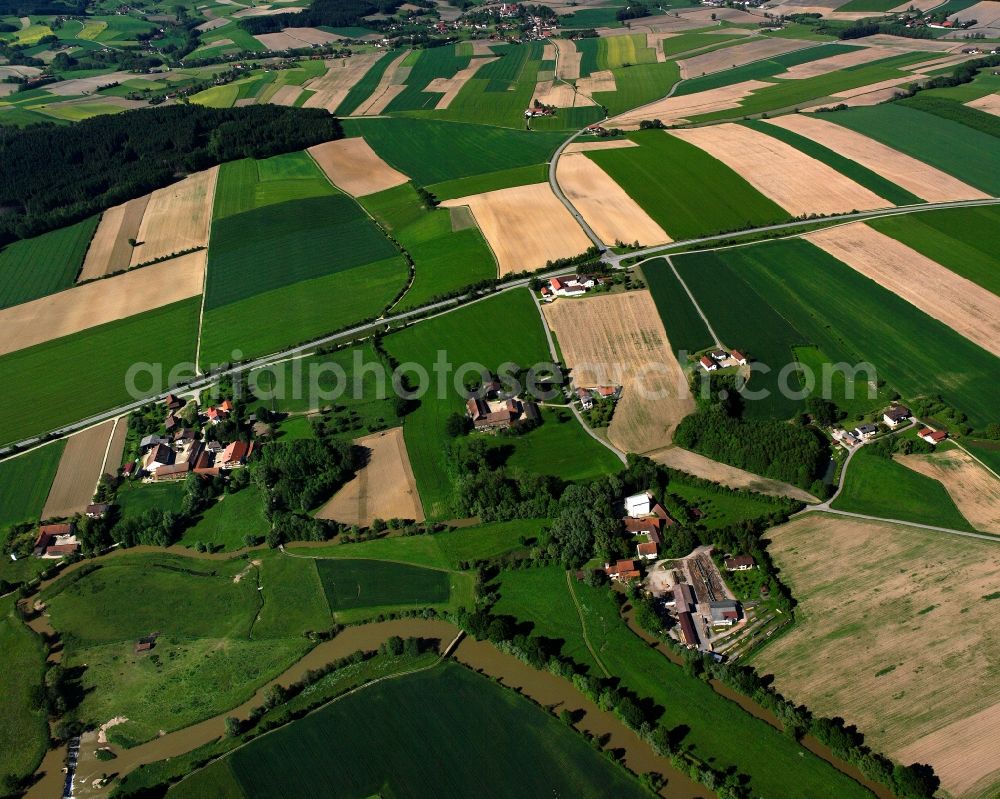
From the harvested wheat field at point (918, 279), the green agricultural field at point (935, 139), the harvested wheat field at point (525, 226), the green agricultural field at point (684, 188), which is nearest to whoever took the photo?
the harvested wheat field at point (918, 279)

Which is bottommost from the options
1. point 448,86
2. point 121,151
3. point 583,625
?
point 583,625

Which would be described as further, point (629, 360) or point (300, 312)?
point (300, 312)

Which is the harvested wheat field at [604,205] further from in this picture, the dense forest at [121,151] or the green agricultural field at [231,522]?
the green agricultural field at [231,522]

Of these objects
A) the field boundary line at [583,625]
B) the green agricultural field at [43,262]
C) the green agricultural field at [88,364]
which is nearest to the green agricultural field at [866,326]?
the field boundary line at [583,625]

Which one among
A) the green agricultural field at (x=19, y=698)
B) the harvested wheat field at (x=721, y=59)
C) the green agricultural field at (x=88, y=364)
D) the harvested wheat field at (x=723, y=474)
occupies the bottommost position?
the green agricultural field at (x=19, y=698)

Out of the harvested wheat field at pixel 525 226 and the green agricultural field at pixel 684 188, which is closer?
the harvested wheat field at pixel 525 226

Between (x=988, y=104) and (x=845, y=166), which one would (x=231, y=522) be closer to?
(x=845, y=166)

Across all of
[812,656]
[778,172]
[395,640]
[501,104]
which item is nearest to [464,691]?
[395,640]

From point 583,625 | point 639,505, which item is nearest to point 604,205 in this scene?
point 639,505
